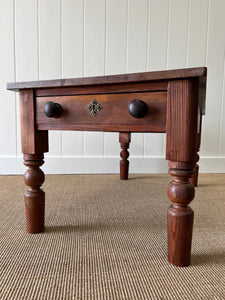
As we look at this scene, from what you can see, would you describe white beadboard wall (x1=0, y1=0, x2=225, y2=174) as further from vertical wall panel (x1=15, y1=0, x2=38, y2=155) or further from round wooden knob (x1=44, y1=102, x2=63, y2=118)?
round wooden knob (x1=44, y1=102, x2=63, y2=118)

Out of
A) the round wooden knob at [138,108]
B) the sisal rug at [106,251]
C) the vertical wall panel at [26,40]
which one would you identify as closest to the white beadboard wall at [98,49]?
the vertical wall panel at [26,40]

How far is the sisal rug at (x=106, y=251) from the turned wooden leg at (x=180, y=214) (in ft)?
0.14

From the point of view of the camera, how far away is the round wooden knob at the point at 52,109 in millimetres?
799

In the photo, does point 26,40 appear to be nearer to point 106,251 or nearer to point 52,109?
A: point 52,109

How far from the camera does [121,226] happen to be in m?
0.99

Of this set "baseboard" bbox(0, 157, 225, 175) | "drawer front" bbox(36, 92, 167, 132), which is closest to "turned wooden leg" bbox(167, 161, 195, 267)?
"drawer front" bbox(36, 92, 167, 132)

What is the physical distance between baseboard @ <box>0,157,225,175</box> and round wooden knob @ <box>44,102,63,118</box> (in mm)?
1210

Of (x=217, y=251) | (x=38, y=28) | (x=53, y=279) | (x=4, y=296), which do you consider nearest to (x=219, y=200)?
(x=217, y=251)

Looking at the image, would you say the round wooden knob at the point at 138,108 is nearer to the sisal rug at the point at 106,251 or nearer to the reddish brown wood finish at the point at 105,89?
the reddish brown wood finish at the point at 105,89

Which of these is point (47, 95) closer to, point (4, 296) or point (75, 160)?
point (4, 296)

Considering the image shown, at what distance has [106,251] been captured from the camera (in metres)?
0.79

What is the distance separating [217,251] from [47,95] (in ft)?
2.48

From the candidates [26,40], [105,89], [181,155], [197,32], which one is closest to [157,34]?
[197,32]

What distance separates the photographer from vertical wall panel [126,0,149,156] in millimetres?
1938
